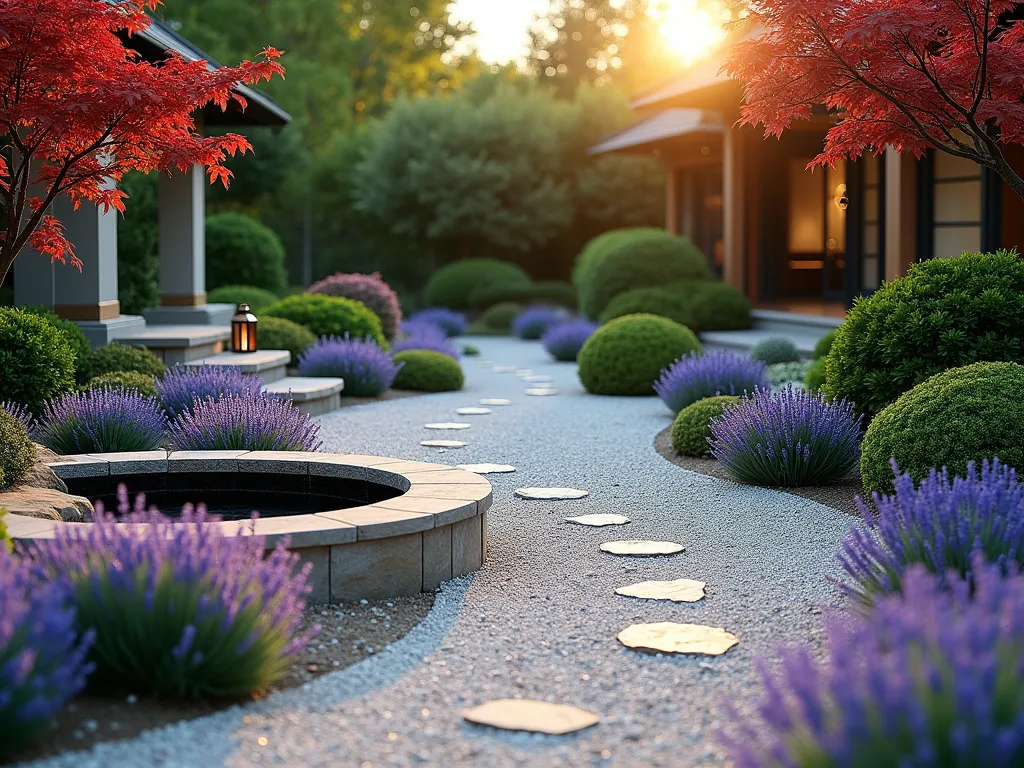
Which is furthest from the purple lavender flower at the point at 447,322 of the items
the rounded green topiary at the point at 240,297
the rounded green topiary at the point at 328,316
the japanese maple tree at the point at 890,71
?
the japanese maple tree at the point at 890,71

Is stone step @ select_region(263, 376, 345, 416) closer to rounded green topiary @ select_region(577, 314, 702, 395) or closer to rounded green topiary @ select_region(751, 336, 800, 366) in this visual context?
rounded green topiary @ select_region(577, 314, 702, 395)

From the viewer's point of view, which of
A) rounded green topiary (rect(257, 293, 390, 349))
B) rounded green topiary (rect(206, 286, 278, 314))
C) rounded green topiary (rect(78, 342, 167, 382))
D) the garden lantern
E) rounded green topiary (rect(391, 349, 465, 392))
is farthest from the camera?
rounded green topiary (rect(206, 286, 278, 314))

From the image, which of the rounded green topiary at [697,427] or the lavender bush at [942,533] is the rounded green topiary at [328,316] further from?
the lavender bush at [942,533]

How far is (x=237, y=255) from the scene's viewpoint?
59.1 ft

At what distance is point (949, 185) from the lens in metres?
12.3

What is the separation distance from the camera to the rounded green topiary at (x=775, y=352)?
1247 centimetres

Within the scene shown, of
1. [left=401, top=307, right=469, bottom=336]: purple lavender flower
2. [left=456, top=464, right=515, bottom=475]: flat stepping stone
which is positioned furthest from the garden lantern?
[left=401, top=307, right=469, bottom=336]: purple lavender flower

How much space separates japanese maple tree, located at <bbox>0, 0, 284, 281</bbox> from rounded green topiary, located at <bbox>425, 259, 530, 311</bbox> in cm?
1742

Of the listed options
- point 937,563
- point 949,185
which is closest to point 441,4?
point 949,185

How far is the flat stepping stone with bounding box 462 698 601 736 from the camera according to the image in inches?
121

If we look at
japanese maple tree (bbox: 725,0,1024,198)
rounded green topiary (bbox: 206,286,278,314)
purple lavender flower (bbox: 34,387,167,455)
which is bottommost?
purple lavender flower (bbox: 34,387,167,455)

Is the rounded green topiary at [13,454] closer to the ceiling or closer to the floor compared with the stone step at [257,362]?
closer to the floor

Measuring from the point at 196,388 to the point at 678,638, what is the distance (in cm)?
497

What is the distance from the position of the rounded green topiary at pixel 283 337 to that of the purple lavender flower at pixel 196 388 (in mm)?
3190
